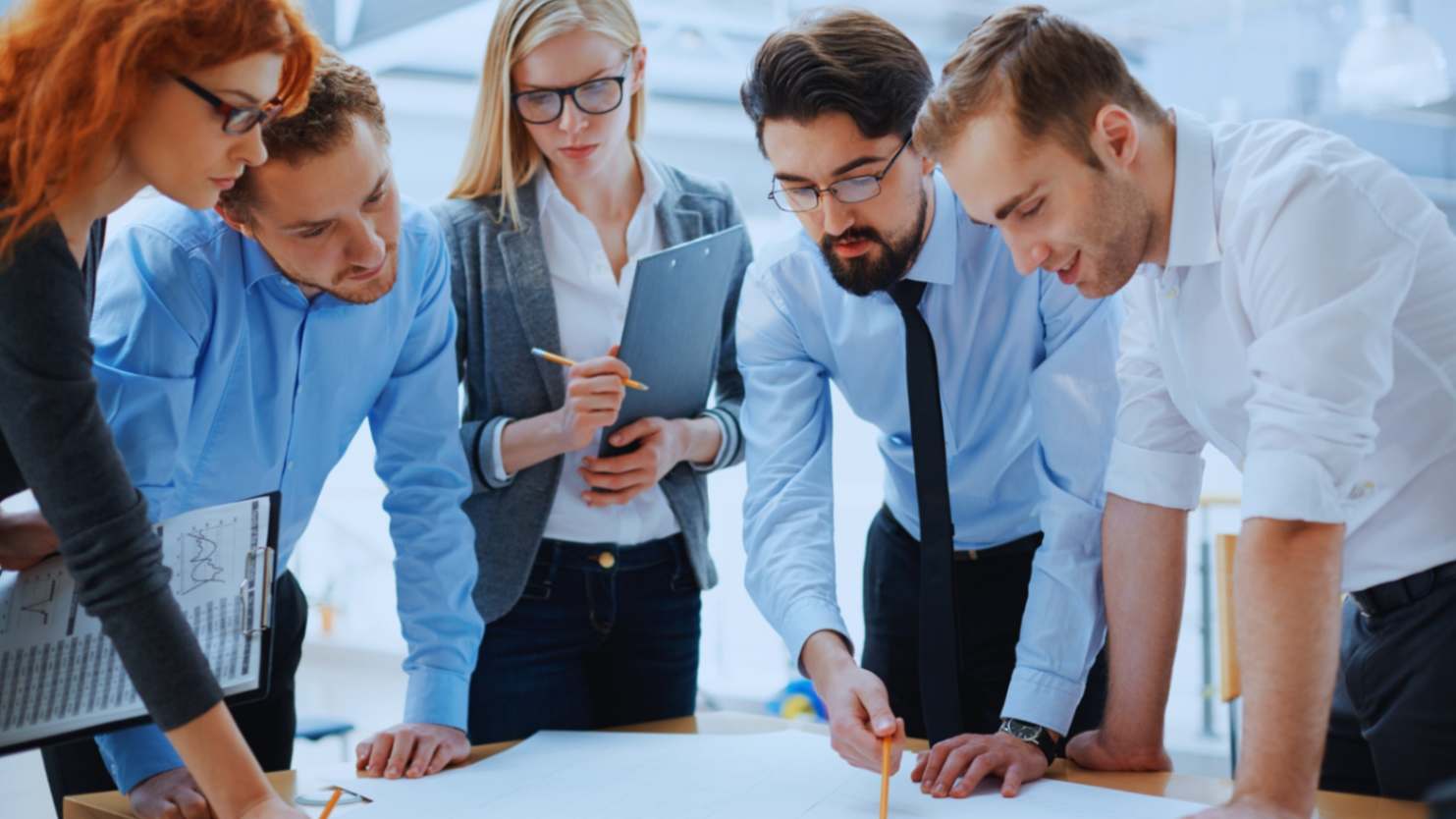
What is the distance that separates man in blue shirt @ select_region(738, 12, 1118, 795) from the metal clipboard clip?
63 cm

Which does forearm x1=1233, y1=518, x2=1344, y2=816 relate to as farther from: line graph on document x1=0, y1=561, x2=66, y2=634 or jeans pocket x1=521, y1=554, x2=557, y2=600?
line graph on document x1=0, y1=561, x2=66, y2=634

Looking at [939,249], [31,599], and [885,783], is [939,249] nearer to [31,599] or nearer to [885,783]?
[885,783]

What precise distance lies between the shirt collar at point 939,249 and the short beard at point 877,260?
0.02 m

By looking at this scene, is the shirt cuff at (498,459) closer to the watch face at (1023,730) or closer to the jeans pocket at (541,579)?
the jeans pocket at (541,579)

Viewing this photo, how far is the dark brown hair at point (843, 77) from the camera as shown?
1625mm

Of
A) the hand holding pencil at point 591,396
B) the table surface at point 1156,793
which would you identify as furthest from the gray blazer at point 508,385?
the table surface at point 1156,793

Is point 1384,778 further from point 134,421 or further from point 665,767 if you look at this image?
point 134,421

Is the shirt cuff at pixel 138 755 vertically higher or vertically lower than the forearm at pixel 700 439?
lower

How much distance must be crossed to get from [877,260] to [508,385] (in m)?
0.63

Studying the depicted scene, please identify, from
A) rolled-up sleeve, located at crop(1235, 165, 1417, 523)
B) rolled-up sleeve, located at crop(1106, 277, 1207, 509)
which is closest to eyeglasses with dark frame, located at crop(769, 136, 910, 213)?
rolled-up sleeve, located at crop(1106, 277, 1207, 509)

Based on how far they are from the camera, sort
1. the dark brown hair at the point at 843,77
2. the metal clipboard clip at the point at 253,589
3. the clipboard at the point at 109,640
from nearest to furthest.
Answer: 1. the clipboard at the point at 109,640
2. the metal clipboard clip at the point at 253,589
3. the dark brown hair at the point at 843,77

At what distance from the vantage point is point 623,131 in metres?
2.07

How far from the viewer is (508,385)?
1995 mm

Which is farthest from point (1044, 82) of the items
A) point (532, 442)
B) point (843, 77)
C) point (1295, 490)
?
point (532, 442)
